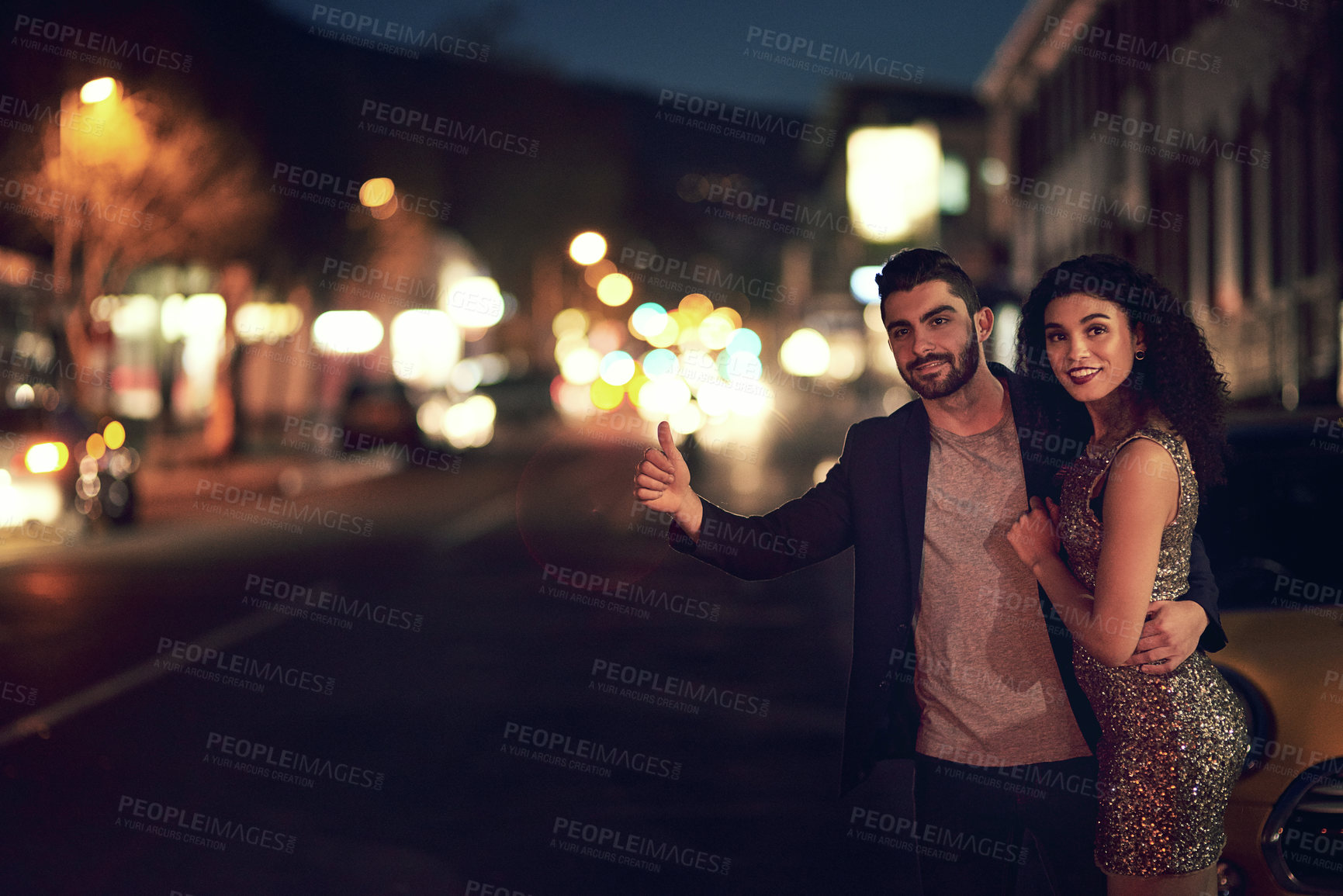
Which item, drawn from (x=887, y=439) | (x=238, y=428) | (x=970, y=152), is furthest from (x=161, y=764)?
(x=970, y=152)

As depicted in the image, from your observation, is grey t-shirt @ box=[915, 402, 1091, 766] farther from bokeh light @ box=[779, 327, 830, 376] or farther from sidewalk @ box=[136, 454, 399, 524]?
bokeh light @ box=[779, 327, 830, 376]

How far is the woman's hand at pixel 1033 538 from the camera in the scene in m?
2.87

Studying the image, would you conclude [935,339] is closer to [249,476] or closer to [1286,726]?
[1286,726]

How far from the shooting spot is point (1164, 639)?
8.84ft

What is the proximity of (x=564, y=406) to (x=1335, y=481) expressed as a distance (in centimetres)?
3790

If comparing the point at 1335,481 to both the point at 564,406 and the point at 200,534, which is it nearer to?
the point at 200,534

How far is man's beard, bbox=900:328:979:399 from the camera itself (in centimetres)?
307

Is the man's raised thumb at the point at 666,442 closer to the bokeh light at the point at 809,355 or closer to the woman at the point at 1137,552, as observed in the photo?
the woman at the point at 1137,552

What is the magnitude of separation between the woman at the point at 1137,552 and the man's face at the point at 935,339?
0.20 m

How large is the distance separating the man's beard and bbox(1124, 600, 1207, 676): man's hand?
2.07ft

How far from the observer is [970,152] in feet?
246

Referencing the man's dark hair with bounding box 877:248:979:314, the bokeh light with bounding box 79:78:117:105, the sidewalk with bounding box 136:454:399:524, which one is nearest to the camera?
the man's dark hair with bounding box 877:248:979:314

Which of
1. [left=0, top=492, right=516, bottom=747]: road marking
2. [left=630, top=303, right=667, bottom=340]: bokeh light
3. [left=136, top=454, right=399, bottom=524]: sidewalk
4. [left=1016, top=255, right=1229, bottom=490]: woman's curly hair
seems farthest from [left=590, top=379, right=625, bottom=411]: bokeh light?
[left=630, top=303, right=667, bottom=340]: bokeh light

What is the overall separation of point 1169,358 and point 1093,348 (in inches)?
6.0
